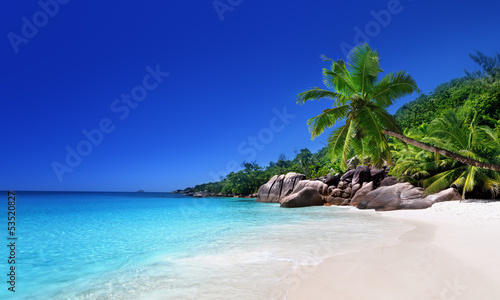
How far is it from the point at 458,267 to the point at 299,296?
9.32 feet

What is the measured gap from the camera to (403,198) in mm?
15477

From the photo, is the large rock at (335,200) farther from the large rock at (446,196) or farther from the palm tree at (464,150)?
the large rock at (446,196)

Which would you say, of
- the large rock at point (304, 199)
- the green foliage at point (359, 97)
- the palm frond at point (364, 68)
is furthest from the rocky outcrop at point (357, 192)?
the palm frond at point (364, 68)

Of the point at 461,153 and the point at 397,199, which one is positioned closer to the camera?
the point at 461,153

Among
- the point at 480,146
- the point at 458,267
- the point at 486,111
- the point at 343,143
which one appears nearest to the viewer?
the point at 458,267

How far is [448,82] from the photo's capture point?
44062mm

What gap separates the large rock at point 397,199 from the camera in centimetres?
1463

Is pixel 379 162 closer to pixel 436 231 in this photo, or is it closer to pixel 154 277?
pixel 436 231

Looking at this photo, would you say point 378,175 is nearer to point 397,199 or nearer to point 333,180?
point 333,180

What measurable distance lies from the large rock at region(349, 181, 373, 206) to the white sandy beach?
49.7 feet

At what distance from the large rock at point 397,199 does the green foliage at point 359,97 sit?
605 centimetres

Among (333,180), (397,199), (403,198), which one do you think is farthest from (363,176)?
(403,198)

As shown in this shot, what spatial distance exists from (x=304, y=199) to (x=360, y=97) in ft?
51.3

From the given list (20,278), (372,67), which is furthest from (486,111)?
(20,278)
